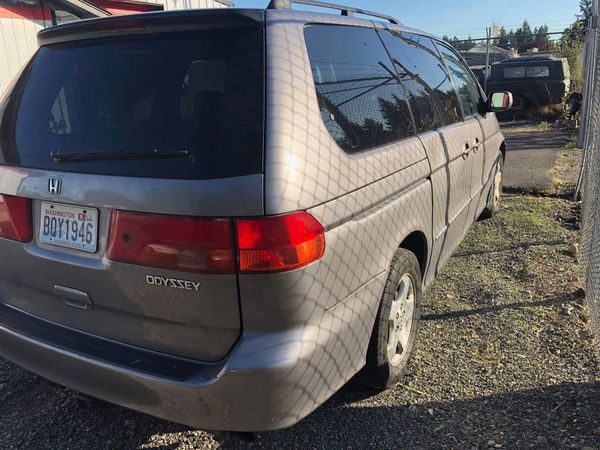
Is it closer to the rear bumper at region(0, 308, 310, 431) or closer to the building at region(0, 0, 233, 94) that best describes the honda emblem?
the rear bumper at region(0, 308, 310, 431)

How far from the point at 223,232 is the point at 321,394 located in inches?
30.5

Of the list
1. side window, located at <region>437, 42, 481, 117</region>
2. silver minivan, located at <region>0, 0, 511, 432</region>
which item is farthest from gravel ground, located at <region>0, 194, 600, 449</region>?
side window, located at <region>437, 42, 481, 117</region>

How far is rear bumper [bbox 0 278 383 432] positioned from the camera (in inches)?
72.2

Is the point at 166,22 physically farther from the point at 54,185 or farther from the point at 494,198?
the point at 494,198

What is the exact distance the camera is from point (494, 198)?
229 inches

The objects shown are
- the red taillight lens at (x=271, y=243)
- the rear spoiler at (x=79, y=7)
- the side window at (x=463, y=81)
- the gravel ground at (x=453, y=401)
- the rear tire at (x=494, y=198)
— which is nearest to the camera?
the red taillight lens at (x=271, y=243)

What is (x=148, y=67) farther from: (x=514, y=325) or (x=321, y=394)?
(x=514, y=325)

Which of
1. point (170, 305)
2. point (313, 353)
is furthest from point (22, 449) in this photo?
point (313, 353)

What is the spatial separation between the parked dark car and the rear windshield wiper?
1616 centimetres

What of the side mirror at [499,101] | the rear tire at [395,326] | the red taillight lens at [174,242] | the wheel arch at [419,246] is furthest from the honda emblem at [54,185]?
the side mirror at [499,101]

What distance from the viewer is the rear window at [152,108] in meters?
1.87

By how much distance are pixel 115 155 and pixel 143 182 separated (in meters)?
0.22

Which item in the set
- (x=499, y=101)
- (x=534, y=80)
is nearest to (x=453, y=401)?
(x=499, y=101)

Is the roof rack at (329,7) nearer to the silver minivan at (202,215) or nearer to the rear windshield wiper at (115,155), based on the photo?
the silver minivan at (202,215)
